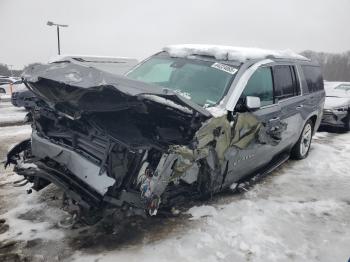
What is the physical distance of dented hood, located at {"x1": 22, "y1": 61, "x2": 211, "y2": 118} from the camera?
3.13m

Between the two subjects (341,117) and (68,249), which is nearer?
(68,249)

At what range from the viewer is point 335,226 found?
4.48 m

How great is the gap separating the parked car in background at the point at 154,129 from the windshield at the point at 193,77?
0.01 meters

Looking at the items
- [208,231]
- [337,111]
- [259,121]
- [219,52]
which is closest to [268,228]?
[208,231]

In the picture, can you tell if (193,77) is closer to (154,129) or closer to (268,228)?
(154,129)

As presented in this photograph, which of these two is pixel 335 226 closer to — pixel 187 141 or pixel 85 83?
pixel 187 141

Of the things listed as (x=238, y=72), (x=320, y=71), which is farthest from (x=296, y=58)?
(x=238, y=72)

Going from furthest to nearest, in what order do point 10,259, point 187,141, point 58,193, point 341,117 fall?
point 341,117 → point 58,193 → point 187,141 → point 10,259

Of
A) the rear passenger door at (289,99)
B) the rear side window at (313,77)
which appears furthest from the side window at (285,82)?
the rear side window at (313,77)

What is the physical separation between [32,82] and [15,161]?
1.40 metres

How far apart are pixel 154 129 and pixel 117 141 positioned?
422 mm

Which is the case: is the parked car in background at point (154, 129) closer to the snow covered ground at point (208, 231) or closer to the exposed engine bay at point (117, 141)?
the exposed engine bay at point (117, 141)

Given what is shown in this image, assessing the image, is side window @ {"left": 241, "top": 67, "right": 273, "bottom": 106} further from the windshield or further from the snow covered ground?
the snow covered ground

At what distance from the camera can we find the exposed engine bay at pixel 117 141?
332 cm
